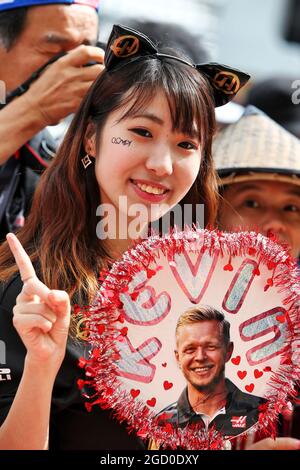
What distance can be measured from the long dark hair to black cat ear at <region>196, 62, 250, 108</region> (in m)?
0.03

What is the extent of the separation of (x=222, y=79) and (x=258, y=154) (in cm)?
53

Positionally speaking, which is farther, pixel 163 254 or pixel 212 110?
pixel 212 110

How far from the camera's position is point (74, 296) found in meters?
1.69

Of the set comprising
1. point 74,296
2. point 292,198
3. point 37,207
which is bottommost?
point 74,296

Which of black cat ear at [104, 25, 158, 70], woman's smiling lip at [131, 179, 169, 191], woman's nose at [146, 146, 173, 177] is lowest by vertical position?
woman's smiling lip at [131, 179, 169, 191]

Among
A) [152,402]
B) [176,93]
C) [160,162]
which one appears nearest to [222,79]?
[176,93]

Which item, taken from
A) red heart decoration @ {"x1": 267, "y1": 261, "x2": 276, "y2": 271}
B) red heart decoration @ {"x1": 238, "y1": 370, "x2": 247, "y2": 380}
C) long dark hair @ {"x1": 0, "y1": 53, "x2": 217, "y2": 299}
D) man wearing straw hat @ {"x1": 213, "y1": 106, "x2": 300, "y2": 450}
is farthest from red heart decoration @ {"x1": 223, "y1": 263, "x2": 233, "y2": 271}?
man wearing straw hat @ {"x1": 213, "y1": 106, "x2": 300, "y2": 450}

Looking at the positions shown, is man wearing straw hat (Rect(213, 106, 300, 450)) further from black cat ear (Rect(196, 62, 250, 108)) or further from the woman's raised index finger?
the woman's raised index finger

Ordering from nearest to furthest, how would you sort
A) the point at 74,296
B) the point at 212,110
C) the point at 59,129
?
the point at 74,296 → the point at 212,110 → the point at 59,129

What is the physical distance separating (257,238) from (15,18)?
1.20 metres

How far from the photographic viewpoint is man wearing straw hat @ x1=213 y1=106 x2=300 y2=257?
7.54 feet

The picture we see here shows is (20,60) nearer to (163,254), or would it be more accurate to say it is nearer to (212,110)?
(212,110)
